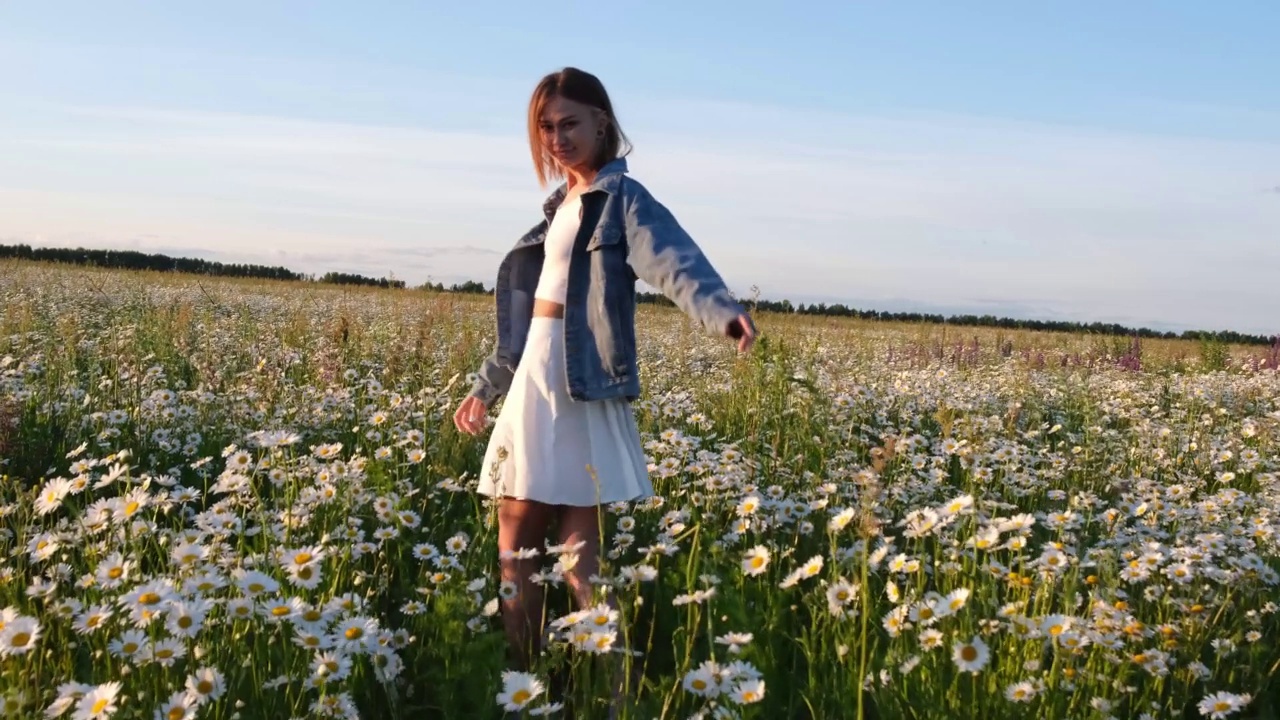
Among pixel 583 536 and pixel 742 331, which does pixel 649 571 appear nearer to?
pixel 742 331

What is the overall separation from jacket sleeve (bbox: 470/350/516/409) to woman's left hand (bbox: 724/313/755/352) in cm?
125

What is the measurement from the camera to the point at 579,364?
3320mm

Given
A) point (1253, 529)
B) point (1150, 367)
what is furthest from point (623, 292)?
point (1150, 367)

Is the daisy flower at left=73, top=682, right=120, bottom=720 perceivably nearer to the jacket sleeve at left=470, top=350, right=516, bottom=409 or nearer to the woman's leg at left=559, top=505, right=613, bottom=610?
the woman's leg at left=559, top=505, right=613, bottom=610

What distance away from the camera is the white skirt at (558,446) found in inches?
129

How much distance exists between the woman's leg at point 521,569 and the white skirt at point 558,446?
10 centimetres

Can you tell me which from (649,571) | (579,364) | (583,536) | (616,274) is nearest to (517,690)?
(649,571)

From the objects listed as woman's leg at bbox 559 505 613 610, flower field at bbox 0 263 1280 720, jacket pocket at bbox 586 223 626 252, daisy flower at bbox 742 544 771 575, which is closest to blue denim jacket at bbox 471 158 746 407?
jacket pocket at bbox 586 223 626 252

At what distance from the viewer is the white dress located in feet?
10.8

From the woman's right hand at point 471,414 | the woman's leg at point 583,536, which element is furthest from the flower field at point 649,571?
the woman's right hand at point 471,414

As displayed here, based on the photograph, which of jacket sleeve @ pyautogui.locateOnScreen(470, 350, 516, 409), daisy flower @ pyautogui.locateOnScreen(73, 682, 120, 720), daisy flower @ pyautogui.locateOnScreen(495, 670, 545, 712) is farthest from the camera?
jacket sleeve @ pyautogui.locateOnScreen(470, 350, 516, 409)

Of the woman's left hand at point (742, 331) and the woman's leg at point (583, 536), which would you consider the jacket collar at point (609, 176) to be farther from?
the woman's leg at point (583, 536)

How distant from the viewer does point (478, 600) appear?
9.85ft

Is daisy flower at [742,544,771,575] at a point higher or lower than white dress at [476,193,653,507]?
lower
